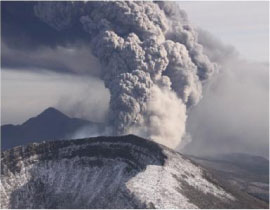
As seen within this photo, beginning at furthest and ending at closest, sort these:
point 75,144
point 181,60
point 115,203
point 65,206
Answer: point 181,60 → point 75,144 → point 65,206 → point 115,203

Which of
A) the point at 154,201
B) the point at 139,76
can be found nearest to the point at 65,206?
the point at 154,201

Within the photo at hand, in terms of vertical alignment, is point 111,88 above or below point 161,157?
above

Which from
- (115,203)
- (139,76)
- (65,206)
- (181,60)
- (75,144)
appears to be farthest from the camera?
(181,60)

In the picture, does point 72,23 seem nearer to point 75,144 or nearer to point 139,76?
point 139,76

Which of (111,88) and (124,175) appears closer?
(124,175)

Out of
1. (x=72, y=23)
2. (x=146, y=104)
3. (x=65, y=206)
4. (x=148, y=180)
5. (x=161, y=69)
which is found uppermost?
(x=72, y=23)

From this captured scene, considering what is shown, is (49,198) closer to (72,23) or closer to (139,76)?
(139,76)

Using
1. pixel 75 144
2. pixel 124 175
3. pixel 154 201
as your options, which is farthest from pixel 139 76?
pixel 154 201
